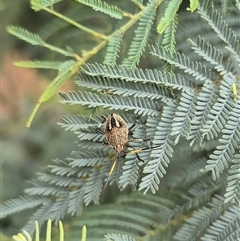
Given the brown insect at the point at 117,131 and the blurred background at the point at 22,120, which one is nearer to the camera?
the brown insect at the point at 117,131

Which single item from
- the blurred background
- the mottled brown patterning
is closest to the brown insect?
the mottled brown patterning

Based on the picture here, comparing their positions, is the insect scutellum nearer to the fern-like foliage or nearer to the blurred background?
the fern-like foliage

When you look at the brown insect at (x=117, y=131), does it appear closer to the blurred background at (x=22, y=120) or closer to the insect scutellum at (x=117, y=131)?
the insect scutellum at (x=117, y=131)

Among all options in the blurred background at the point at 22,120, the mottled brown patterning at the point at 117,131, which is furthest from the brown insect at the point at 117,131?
the blurred background at the point at 22,120

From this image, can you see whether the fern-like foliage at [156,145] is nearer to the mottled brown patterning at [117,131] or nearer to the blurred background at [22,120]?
the mottled brown patterning at [117,131]

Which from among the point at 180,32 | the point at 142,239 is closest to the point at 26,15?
the point at 180,32

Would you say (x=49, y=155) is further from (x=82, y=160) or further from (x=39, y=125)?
(x=82, y=160)

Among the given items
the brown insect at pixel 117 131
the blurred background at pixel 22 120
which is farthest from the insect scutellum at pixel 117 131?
the blurred background at pixel 22 120

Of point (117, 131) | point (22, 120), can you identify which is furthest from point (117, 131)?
point (22, 120)
